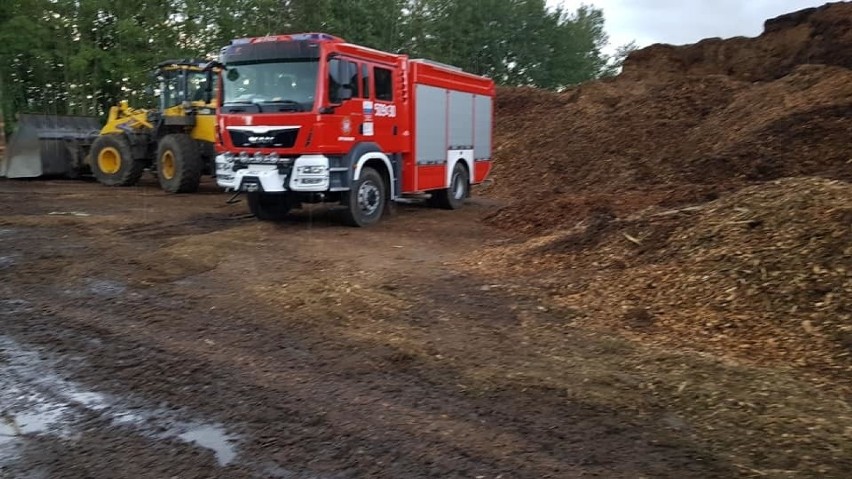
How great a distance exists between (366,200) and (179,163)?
291 inches

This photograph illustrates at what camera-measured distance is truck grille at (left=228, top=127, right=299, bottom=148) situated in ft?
39.6

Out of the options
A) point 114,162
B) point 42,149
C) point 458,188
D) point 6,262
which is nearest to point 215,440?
point 6,262

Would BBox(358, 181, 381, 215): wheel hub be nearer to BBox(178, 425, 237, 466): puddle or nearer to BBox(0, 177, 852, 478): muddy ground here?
BBox(0, 177, 852, 478): muddy ground

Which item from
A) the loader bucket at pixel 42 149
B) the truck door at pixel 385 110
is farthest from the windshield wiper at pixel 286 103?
the loader bucket at pixel 42 149

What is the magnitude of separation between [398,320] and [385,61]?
743 centimetres

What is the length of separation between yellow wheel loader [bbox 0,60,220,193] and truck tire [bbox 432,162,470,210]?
19.4 ft

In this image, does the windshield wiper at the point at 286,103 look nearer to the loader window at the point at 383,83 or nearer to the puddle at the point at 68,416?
the loader window at the point at 383,83

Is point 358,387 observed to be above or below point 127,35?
below

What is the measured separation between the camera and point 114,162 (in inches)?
830

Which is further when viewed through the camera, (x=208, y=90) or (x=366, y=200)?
(x=208, y=90)

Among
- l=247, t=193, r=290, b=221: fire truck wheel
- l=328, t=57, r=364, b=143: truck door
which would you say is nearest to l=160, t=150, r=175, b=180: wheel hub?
l=247, t=193, r=290, b=221: fire truck wheel

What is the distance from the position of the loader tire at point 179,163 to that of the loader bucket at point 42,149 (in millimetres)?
4338

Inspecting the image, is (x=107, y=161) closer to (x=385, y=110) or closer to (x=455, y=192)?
(x=455, y=192)

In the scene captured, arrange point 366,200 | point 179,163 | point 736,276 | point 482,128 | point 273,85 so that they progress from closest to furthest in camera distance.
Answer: point 736,276
point 273,85
point 366,200
point 482,128
point 179,163
